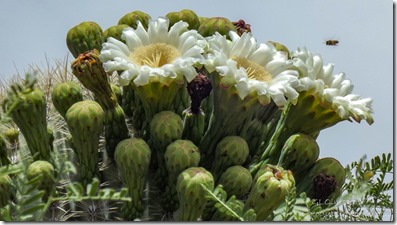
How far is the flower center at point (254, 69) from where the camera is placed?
3.72 metres

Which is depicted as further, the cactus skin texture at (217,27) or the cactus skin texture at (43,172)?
the cactus skin texture at (217,27)

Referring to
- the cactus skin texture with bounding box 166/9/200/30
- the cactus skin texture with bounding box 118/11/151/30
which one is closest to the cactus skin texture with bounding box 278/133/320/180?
the cactus skin texture with bounding box 166/9/200/30

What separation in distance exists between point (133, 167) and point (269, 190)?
23.6 inches

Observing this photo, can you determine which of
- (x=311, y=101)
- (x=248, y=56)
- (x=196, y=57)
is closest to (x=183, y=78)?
(x=196, y=57)

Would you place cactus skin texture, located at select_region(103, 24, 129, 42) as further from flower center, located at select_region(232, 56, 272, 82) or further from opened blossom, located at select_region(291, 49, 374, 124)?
opened blossom, located at select_region(291, 49, 374, 124)

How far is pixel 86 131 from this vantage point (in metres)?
3.50

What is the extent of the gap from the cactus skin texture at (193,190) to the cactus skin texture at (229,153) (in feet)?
1.05

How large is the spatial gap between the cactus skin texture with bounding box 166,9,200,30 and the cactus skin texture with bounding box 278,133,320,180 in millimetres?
990

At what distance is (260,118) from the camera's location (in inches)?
154

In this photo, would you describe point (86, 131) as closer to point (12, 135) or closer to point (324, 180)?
point (12, 135)

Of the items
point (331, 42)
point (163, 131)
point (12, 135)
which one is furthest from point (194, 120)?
point (331, 42)

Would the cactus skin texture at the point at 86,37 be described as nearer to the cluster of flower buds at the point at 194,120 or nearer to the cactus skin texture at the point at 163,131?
the cluster of flower buds at the point at 194,120

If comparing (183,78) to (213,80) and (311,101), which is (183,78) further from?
(311,101)

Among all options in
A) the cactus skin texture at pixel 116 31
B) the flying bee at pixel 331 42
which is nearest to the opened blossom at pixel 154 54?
the cactus skin texture at pixel 116 31
